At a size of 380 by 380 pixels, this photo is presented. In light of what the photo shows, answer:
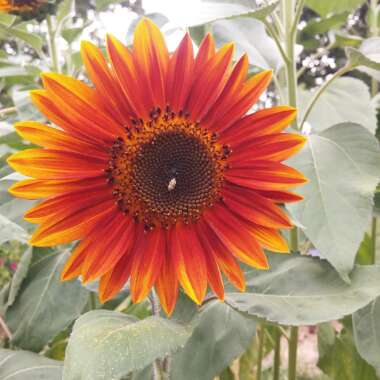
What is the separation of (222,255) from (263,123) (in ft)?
0.39

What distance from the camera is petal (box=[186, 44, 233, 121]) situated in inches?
18.7

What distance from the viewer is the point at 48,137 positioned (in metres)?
0.48

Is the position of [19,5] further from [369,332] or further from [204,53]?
[369,332]

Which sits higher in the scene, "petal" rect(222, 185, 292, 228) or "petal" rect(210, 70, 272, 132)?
"petal" rect(210, 70, 272, 132)

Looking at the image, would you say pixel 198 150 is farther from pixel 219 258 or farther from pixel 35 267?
pixel 35 267

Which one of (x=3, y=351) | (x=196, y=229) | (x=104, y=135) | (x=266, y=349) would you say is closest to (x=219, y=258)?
(x=196, y=229)

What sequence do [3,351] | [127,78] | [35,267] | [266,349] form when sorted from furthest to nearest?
[266,349], [35,267], [3,351], [127,78]

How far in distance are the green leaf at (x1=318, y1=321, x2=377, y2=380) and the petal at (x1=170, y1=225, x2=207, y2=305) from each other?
0.32 m

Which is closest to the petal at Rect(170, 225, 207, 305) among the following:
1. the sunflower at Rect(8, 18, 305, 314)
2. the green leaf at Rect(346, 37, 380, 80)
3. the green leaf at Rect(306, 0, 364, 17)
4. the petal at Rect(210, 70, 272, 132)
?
the sunflower at Rect(8, 18, 305, 314)

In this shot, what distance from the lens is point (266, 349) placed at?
3.62 feet

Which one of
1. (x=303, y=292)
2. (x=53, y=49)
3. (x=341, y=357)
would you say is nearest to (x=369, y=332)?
(x=303, y=292)

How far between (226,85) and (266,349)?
729mm

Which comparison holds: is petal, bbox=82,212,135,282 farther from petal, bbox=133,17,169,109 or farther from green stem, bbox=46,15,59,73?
green stem, bbox=46,15,59,73

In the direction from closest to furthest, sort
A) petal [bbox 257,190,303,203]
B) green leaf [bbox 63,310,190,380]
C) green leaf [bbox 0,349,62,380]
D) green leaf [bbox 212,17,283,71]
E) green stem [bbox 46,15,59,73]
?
green leaf [bbox 63,310,190,380]
petal [bbox 257,190,303,203]
green leaf [bbox 0,349,62,380]
green leaf [bbox 212,17,283,71]
green stem [bbox 46,15,59,73]
